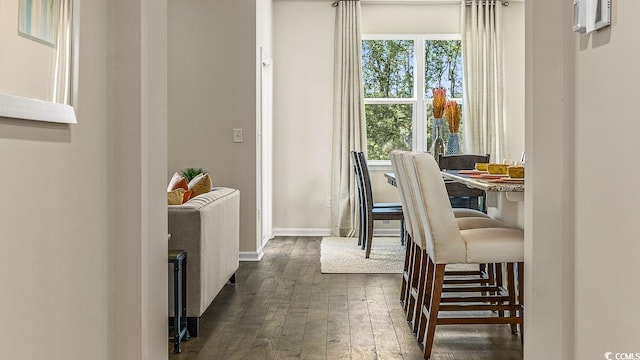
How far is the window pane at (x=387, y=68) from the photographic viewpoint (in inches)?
278

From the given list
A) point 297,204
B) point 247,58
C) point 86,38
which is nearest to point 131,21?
point 86,38

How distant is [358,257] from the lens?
214 inches

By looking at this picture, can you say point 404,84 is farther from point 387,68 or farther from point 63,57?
point 63,57

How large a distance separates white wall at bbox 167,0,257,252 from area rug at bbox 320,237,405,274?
2.50ft

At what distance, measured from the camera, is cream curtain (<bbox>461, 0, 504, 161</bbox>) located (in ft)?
22.5

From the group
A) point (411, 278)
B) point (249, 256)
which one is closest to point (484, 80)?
point (249, 256)

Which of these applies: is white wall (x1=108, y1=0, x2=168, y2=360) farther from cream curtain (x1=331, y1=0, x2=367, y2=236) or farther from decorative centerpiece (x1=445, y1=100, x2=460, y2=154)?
cream curtain (x1=331, y1=0, x2=367, y2=236)

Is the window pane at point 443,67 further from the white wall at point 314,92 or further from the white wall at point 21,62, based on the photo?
the white wall at point 21,62

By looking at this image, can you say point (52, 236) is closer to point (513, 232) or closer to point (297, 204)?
point (513, 232)

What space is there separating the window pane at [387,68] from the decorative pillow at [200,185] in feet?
12.2

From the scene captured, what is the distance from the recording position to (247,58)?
17.5 feet

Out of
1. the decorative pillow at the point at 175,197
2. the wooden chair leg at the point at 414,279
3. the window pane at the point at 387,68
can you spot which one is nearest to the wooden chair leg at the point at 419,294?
the wooden chair leg at the point at 414,279

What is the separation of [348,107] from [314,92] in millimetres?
450

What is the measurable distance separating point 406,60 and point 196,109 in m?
2.84
